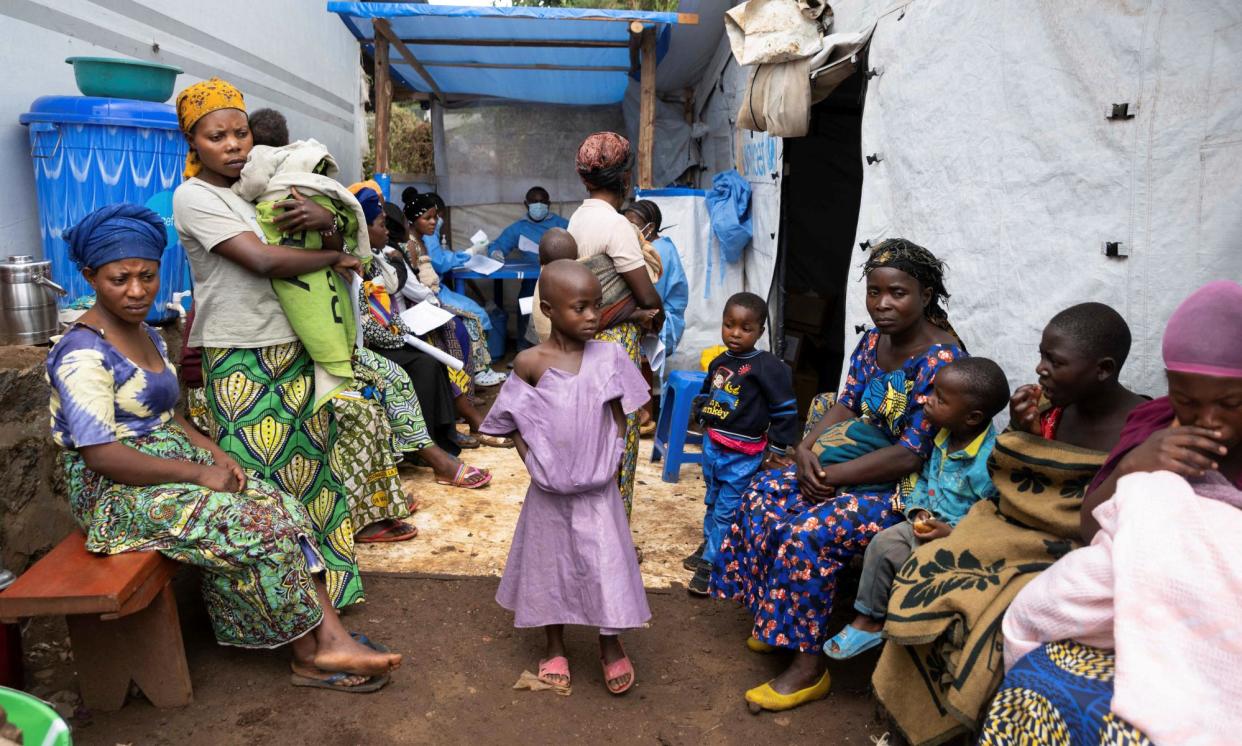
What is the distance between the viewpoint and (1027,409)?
264 cm

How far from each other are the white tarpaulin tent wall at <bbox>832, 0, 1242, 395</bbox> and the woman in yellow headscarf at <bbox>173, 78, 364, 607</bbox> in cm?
246

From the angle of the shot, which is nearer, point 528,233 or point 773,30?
point 773,30

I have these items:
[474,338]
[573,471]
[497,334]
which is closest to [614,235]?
[573,471]

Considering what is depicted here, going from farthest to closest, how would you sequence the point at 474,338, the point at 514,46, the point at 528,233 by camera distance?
1. the point at 528,233
2. the point at 514,46
3. the point at 474,338

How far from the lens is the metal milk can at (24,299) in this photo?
377cm

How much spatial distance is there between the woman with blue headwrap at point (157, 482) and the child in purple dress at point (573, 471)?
1.99 ft

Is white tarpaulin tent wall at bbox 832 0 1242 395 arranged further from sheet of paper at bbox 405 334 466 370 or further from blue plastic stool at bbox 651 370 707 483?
sheet of paper at bbox 405 334 466 370

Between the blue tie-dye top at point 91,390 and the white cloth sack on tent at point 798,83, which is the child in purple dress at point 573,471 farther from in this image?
the white cloth sack on tent at point 798,83

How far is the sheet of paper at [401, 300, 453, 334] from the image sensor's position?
5.69 m

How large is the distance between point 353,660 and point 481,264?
5.63 m

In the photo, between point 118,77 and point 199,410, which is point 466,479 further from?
point 118,77

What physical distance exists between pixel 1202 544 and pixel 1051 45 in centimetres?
192

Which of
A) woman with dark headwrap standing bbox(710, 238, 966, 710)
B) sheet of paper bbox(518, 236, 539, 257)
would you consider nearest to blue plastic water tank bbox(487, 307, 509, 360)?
sheet of paper bbox(518, 236, 539, 257)

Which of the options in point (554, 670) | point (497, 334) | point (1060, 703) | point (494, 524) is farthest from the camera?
point (497, 334)
